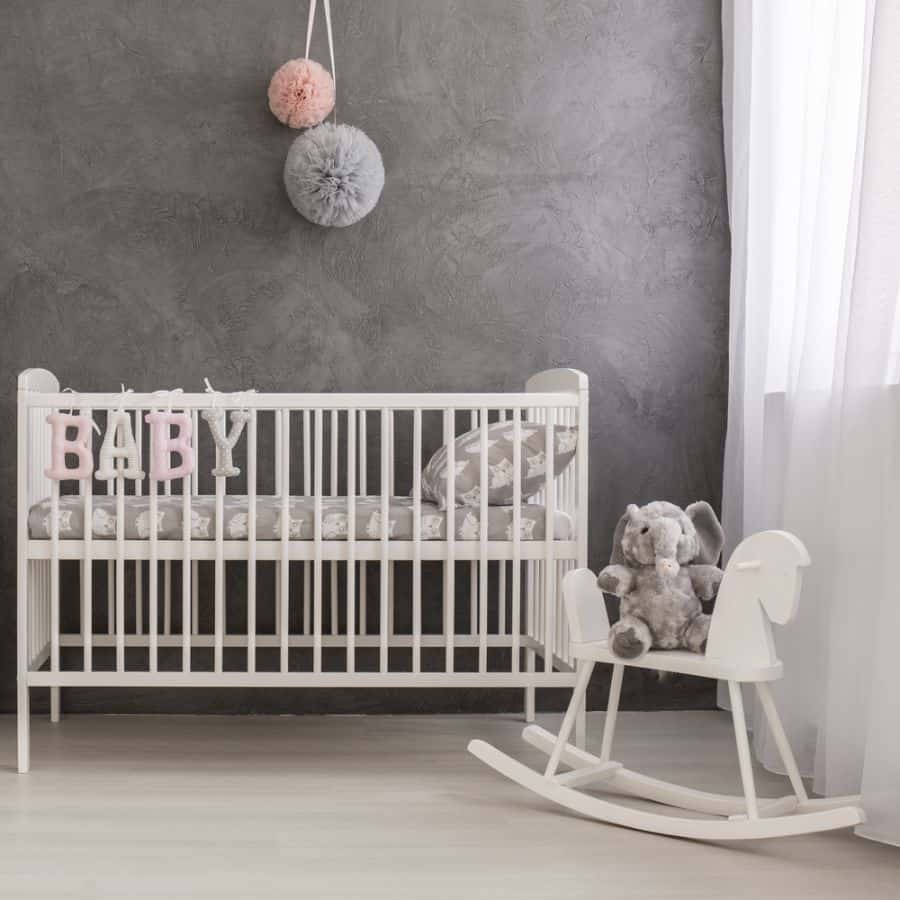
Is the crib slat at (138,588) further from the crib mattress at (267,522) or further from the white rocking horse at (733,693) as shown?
the white rocking horse at (733,693)

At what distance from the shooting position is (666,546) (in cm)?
197

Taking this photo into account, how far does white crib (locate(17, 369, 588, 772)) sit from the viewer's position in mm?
2230

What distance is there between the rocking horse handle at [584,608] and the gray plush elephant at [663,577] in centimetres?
5

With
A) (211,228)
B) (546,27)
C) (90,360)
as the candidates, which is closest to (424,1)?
(546,27)

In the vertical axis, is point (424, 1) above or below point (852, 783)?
above

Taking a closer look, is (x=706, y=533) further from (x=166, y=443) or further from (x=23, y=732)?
(x=23, y=732)

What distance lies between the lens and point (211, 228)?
2.82m

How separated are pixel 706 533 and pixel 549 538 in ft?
1.09

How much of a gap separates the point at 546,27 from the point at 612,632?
1.69 m

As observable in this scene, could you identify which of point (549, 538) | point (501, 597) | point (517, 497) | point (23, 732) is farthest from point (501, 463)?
point (23, 732)

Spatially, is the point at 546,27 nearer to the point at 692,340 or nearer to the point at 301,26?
the point at 301,26

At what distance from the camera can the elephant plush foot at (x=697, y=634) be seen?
193cm

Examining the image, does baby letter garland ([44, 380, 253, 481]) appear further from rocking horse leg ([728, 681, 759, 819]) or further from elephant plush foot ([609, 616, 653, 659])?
rocking horse leg ([728, 681, 759, 819])

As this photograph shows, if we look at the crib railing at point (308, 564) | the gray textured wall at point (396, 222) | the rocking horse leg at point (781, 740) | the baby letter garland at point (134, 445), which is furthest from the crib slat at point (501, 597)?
the rocking horse leg at point (781, 740)
